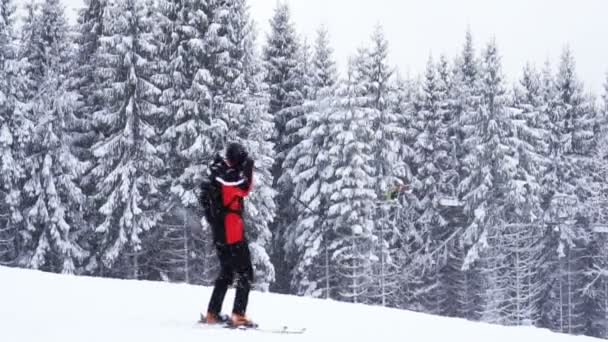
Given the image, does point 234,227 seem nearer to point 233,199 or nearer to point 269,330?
point 233,199

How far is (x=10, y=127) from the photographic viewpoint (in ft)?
94.0

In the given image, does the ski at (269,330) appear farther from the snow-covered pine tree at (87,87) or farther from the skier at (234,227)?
the snow-covered pine tree at (87,87)

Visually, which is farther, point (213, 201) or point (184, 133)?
point (184, 133)

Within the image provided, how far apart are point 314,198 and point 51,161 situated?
12.2 metres

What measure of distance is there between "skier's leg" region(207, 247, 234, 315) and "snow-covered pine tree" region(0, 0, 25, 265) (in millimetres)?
23100

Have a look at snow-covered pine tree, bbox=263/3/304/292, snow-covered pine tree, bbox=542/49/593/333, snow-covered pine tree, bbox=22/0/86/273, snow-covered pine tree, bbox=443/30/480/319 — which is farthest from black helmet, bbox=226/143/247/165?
snow-covered pine tree, bbox=542/49/593/333

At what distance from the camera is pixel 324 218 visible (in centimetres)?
3244

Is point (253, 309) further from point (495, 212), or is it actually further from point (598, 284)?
point (598, 284)

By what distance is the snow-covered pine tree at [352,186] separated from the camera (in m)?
30.9

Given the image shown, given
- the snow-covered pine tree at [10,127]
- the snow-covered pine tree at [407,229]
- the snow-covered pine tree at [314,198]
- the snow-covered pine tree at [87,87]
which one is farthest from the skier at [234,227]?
the snow-covered pine tree at [407,229]

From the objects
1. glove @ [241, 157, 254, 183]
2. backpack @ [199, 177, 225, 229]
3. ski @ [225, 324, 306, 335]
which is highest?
glove @ [241, 157, 254, 183]

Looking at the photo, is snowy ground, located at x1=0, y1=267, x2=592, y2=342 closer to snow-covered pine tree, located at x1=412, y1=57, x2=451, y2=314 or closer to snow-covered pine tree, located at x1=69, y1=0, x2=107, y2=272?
snow-covered pine tree, located at x1=69, y1=0, x2=107, y2=272

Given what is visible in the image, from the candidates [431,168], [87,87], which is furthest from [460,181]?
[87,87]

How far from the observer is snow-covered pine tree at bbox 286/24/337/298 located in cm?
3188
